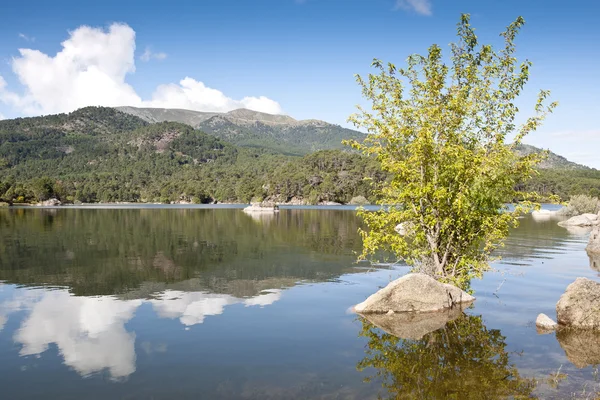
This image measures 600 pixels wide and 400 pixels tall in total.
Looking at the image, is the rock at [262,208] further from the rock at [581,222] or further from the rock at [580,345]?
the rock at [580,345]

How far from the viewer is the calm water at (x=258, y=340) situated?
13289 mm

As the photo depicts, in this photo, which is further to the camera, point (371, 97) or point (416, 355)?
point (371, 97)

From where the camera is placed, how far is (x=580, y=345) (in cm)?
1662

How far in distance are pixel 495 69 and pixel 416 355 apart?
51.6 ft

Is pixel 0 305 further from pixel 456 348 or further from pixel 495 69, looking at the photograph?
pixel 495 69

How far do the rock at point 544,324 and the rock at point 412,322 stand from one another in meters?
3.21

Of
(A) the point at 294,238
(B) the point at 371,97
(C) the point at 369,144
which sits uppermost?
(B) the point at 371,97

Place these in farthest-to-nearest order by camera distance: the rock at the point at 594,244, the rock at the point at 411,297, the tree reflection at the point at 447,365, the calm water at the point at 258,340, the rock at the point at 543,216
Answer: the rock at the point at 543,216, the rock at the point at 594,244, the rock at the point at 411,297, the calm water at the point at 258,340, the tree reflection at the point at 447,365

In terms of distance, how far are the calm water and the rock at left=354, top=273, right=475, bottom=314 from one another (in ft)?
4.11

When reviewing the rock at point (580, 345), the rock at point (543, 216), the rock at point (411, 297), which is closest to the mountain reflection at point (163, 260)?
the rock at point (411, 297)

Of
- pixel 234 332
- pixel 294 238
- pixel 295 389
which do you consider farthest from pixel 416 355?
pixel 294 238

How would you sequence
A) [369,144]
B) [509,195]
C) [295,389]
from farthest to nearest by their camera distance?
1. [369,144]
2. [509,195]
3. [295,389]

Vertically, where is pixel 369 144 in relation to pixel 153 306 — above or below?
above

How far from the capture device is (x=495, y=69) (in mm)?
23672
